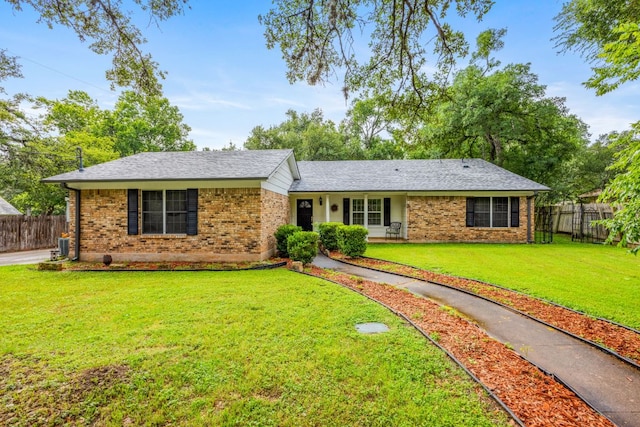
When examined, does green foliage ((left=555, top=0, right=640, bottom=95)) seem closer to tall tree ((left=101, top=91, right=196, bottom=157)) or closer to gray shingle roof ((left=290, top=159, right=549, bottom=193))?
gray shingle roof ((left=290, top=159, right=549, bottom=193))

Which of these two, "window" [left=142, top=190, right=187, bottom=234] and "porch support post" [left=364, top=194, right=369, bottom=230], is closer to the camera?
"window" [left=142, top=190, right=187, bottom=234]

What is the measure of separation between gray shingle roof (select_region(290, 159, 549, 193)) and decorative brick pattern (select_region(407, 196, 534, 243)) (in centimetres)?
78

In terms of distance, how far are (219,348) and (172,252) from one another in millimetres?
6905

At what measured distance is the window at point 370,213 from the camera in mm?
15480

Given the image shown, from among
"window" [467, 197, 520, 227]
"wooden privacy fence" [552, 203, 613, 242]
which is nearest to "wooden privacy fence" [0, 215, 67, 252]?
"window" [467, 197, 520, 227]

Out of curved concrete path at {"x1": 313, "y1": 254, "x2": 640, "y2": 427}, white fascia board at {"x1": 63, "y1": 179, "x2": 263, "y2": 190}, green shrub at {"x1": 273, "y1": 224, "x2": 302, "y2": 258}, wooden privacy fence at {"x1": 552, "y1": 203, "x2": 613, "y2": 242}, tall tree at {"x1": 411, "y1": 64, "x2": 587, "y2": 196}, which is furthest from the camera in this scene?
tall tree at {"x1": 411, "y1": 64, "x2": 587, "y2": 196}

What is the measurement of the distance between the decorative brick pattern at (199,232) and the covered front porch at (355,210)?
5.73 m

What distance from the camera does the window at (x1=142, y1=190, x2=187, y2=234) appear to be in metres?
9.48

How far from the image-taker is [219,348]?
352 cm

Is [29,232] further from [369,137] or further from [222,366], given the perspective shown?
[369,137]

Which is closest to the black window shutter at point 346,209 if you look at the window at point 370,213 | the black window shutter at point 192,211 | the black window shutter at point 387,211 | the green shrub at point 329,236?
the window at point 370,213

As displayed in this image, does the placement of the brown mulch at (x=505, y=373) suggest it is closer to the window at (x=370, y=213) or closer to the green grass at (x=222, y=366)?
the green grass at (x=222, y=366)

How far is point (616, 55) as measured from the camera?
3.12m

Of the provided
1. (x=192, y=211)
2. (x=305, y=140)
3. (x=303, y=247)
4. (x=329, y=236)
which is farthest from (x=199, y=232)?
(x=305, y=140)
